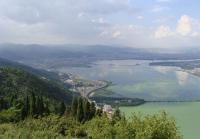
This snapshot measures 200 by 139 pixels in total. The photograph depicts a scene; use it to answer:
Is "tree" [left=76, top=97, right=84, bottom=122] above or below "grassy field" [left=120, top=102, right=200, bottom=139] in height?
above

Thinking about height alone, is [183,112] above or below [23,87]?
below

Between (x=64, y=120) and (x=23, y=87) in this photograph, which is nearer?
(x=64, y=120)

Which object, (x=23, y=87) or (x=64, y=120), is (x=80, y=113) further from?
(x=23, y=87)

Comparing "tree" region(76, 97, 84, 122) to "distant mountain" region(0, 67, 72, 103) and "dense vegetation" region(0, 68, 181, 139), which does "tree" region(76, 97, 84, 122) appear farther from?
"distant mountain" region(0, 67, 72, 103)

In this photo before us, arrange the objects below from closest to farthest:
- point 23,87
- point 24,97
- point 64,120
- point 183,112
→ point 64,120 < point 24,97 < point 23,87 < point 183,112

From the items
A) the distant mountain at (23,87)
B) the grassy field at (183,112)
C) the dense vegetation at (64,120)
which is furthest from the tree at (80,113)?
the distant mountain at (23,87)

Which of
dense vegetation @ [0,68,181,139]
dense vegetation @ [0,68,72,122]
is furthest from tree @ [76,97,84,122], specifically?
dense vegetation @ [0,68,72,122]

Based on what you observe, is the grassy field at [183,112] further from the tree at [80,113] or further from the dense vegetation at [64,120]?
the dense vegetation at [64,120]

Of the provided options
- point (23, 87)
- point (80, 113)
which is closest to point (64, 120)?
point (80, 113)

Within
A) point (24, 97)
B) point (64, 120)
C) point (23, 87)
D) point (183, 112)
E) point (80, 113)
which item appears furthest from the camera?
point (183, 112)
